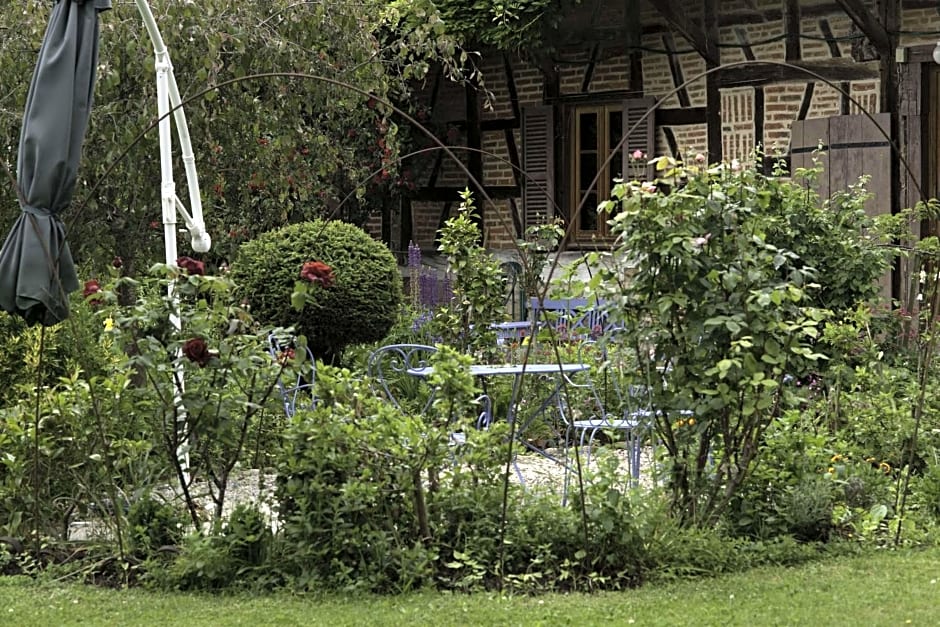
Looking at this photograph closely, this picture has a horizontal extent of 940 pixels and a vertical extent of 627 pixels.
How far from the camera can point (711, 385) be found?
169 inches

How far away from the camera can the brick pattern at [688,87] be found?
9.81 meters

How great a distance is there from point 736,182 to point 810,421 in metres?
1.57

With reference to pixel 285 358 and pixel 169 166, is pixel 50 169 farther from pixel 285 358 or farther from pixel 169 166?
pixel 285 358

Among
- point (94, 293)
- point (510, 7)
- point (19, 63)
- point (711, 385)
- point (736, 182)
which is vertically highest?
point (510, 7)

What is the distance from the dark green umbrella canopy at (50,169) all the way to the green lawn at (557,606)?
0.96 m

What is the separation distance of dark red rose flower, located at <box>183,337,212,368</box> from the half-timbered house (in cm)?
433

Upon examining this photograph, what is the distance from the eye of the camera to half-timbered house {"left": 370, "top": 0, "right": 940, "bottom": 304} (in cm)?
931

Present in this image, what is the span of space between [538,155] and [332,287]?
450cm

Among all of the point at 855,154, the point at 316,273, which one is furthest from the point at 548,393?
the point at 855,154

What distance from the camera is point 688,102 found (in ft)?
35.3

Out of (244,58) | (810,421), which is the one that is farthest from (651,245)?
(244,58)

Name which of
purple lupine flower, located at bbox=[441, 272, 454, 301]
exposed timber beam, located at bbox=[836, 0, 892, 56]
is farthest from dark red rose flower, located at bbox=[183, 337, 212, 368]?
purple lupine flower, located at bbox=[441, 272, 454, 301]

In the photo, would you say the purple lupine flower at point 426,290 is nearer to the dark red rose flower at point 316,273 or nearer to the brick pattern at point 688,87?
the brick pattern at point 688,87

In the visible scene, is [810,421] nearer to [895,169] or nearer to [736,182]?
[736,182]
